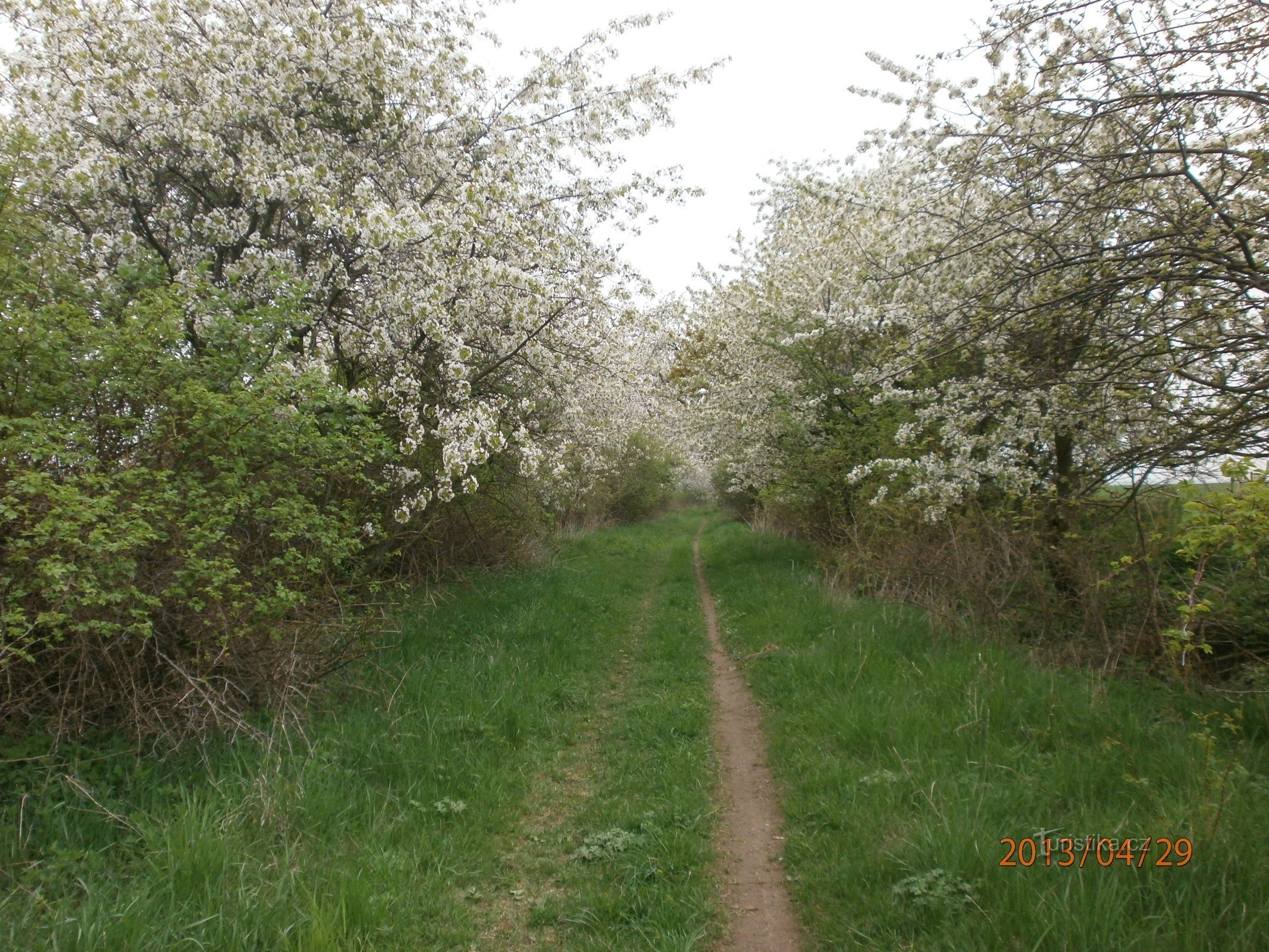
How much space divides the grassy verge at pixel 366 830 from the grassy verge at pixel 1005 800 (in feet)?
2.89

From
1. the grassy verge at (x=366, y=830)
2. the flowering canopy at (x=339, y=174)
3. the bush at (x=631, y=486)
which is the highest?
the flowering canopy at (x=339, y=174)

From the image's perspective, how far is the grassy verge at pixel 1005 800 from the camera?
10.9ft

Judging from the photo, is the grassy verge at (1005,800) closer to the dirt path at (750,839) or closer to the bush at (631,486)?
the dirt path at (750,839)

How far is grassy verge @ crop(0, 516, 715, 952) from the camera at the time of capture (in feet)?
11.2

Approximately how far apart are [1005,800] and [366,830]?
12.9ft

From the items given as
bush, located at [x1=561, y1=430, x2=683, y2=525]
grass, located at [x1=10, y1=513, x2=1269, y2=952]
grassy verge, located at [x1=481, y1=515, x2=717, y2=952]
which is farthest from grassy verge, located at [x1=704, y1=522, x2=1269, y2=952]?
bush, located at [x1=561, y1=430, x2=683, y2=525]

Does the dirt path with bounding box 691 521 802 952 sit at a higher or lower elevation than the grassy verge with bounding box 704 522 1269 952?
lower

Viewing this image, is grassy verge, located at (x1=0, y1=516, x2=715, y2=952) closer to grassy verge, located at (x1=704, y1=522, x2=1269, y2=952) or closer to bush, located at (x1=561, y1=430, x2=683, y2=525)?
grassy verge, located at (x1=704, y1=522, x2=1269, y2=952)

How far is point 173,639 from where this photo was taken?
4918mm

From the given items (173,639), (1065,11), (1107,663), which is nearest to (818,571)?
(1107,663)
